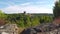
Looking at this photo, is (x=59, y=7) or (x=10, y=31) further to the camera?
(x=59, y=7)

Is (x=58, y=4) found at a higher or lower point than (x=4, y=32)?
higher

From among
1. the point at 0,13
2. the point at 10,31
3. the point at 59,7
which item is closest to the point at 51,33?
the point at 10,31

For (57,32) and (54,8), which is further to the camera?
(54,8)

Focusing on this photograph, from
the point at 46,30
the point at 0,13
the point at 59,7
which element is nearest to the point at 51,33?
the point at 46,30

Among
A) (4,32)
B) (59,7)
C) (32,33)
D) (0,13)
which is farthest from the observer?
(0,13)

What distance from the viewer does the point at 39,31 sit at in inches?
318

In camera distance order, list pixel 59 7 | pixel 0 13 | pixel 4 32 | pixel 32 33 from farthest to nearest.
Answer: pixel 0 13 → pixel 59 7 → pixel 4 32 → pixel 32 33

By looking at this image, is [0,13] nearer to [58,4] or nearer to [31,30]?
[58,4]

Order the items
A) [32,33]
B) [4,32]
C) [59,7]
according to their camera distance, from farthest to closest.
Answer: [59,7] → [4,32] → [32,33]

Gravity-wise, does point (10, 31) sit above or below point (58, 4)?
below

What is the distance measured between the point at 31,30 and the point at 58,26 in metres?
1.15

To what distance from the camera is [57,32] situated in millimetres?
8430

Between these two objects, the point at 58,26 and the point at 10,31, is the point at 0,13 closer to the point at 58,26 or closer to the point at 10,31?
the point at 10,31

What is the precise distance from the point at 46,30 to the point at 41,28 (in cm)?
29
